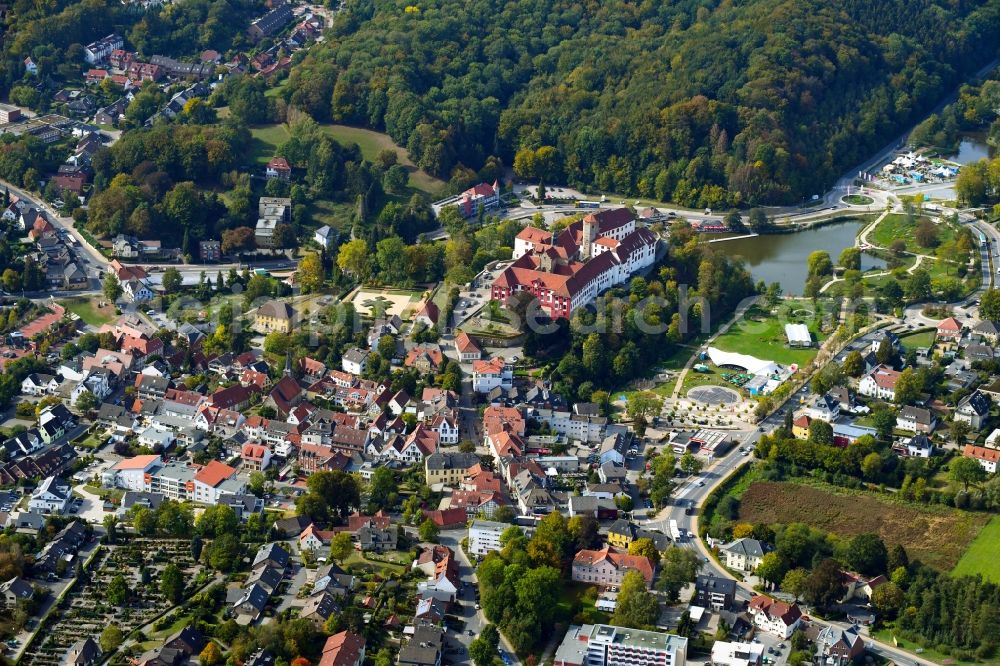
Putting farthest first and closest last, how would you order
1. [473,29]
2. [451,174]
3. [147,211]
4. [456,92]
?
1. [473,29]
2. [456,92]
3. [451,174]
4. [147,211]

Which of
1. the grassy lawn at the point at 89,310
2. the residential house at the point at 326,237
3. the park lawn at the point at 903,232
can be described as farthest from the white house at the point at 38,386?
the park lawn at the point at 903,232


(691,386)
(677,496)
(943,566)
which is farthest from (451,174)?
(943,566)

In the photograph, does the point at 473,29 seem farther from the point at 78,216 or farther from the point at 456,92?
the point at 78,216

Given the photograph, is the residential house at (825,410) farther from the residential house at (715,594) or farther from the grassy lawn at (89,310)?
the grassy lawn at (89,310)

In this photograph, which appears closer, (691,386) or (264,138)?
(691,386)

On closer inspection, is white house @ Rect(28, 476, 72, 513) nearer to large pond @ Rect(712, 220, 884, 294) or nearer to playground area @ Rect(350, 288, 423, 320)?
playground area @ Rect(350, 288, 423, 320)

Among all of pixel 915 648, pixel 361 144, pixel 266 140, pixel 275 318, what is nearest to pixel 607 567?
pixel 915 648
